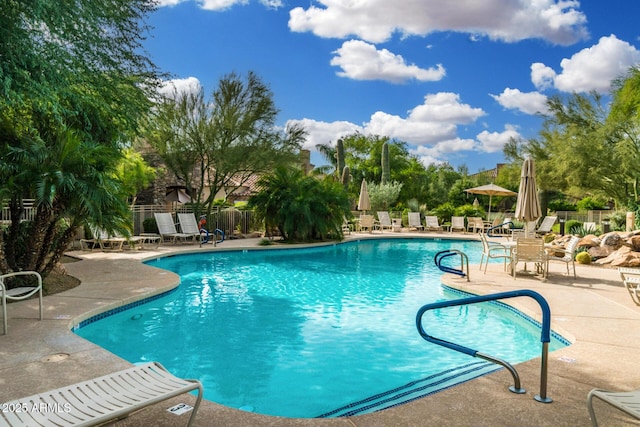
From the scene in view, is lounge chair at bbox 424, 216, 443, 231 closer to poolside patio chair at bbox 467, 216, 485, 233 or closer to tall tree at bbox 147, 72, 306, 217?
poolside patio chair at bbox 467, 216, 485, 233

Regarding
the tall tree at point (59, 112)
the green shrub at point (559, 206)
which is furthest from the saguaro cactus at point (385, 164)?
the tall tree at point (59, 112)

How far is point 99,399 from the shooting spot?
2488 mm

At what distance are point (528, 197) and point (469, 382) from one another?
771cm

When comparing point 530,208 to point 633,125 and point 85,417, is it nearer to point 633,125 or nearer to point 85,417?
point 85,417

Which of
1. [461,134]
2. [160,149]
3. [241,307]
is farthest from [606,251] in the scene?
[461,134]

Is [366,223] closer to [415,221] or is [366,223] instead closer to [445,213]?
[415,221]

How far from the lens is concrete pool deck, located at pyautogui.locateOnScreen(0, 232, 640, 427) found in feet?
10.4

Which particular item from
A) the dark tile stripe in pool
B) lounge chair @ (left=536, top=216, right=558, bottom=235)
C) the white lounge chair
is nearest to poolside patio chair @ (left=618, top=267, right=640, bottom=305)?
the white lounge chair

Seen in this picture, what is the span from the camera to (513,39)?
72.9 ft

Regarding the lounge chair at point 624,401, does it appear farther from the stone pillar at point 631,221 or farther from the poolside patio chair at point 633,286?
the stone pillar at point 631,221

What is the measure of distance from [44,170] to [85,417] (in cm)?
538

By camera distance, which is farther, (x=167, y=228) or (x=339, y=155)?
(x=339, y=155)

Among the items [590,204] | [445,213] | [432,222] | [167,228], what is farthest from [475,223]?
[167,228]

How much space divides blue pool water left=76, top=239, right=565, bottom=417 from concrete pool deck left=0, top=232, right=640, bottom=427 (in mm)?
483
